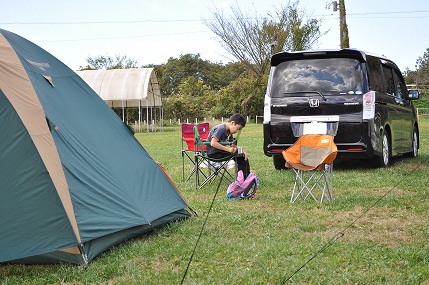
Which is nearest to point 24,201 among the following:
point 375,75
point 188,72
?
point 375,75

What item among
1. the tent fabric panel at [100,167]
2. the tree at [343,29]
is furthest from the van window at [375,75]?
the tree at [343,29]

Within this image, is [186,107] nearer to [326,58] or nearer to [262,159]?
[262,159]

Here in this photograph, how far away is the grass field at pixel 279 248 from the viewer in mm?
4512

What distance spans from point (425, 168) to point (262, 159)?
357 cm

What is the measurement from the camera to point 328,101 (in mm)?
9898

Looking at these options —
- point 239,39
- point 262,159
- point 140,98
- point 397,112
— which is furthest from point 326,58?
point 239,39

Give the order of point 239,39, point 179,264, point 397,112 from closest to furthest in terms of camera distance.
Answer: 1. point 179,264
2. point 397,112
3. point 239,39

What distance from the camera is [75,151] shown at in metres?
5.47

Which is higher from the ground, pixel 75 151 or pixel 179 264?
pixel 75 151

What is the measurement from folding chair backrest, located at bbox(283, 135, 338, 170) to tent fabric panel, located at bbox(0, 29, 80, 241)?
131 inches

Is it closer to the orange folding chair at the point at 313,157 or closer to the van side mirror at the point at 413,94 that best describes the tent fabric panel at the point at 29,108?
the orange folding chair at the point at 313,157

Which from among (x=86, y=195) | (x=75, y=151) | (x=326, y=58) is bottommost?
(x=86, y=195)

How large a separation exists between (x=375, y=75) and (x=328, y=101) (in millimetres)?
1137

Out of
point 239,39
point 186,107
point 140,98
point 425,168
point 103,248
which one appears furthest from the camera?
point 186,107
